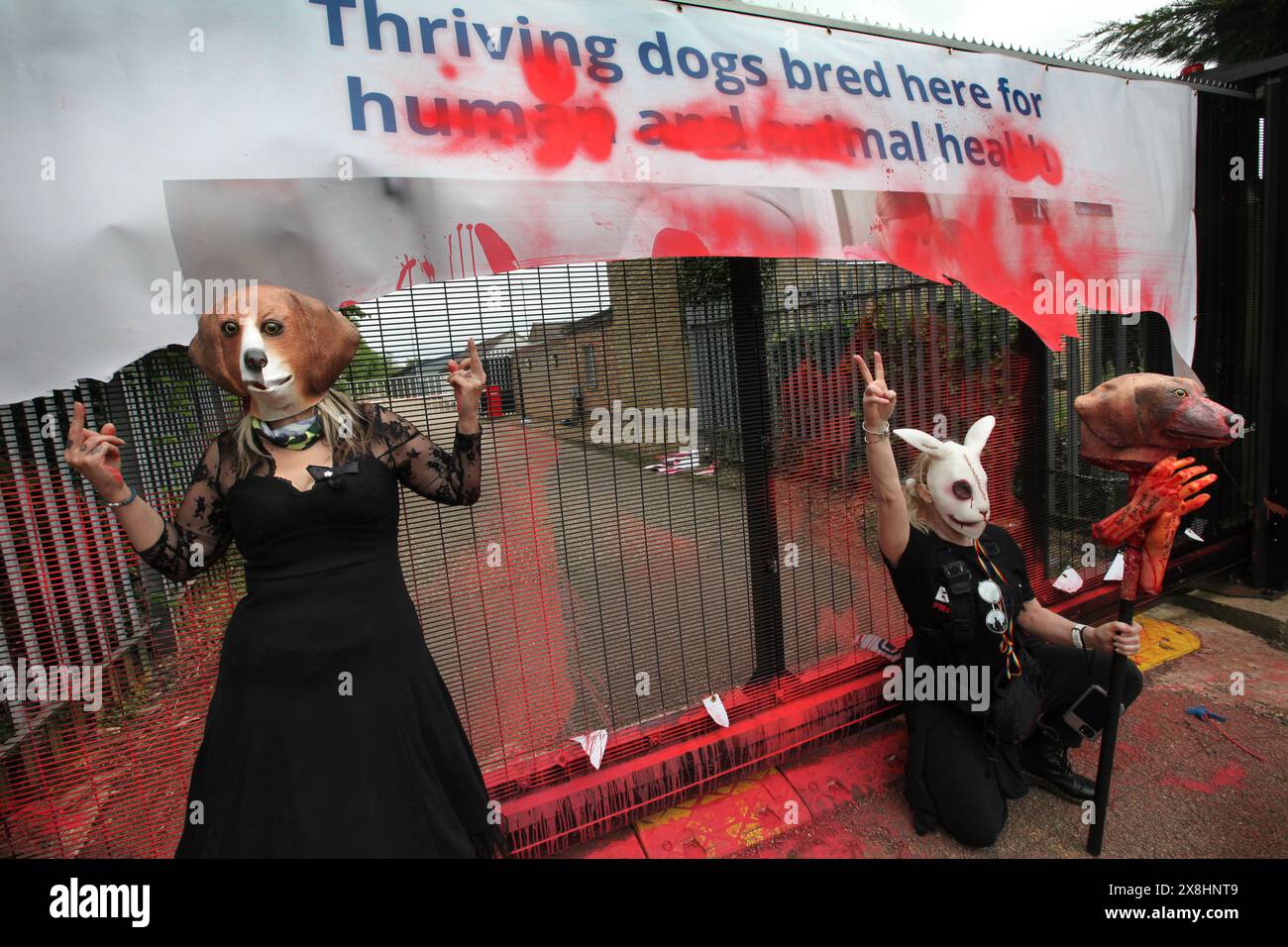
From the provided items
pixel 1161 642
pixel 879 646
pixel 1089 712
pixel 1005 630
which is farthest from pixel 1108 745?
pixel 1161 642

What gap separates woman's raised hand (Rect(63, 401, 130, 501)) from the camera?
1622 mm

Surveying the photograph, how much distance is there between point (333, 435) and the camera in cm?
184

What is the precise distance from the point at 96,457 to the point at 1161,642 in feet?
17.8

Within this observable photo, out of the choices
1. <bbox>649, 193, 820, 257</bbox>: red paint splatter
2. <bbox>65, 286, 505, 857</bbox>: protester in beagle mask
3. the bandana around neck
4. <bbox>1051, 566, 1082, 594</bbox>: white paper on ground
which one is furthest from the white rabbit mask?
<bbox>1051, 566, 1082, 594</bbox>: white paper on ground

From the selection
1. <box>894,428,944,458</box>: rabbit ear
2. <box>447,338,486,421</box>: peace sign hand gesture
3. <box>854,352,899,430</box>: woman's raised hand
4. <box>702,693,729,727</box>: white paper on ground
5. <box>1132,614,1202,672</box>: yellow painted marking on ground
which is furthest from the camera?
<box>1132,614,1202,672</box>: yellow painted marking on ground

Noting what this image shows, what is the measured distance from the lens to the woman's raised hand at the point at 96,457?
5.32 feet

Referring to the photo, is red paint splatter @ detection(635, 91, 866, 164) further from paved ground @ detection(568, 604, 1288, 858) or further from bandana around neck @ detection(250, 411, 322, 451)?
paved ground @ detection(568, 604, 1288, 858)

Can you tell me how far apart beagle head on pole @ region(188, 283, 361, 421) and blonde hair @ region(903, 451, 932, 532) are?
217 centimetres

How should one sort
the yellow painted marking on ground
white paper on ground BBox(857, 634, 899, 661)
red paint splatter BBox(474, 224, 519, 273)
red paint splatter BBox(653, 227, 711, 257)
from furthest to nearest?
1. the yellow painted marking on ground
2. white paper on ground BBox(857, 634, 899, 661)
3. red paint splatter BBox(653, 227, 711, 257)
4. red paint splatter BBox(474, 224, 519, 273)

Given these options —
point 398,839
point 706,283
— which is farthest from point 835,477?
point 398,839

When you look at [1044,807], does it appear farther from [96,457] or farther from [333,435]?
[96,457]

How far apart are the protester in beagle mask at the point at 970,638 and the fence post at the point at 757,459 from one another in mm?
569

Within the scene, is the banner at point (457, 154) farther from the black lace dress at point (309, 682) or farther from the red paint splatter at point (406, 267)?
the black lace dress at point (309, 682)

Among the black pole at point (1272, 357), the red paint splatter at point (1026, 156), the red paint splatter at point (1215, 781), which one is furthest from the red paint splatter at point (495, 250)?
the black pole at point (1272, 357)
